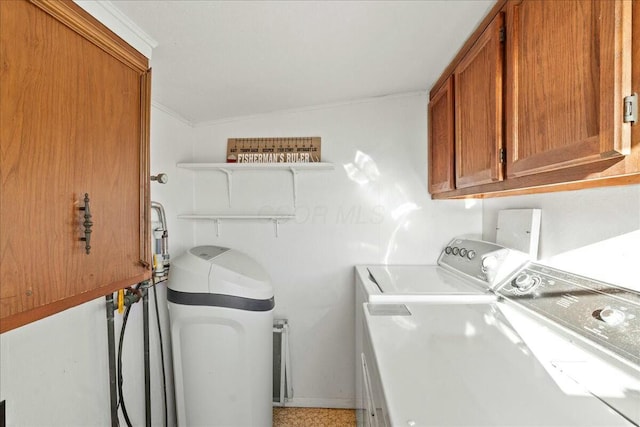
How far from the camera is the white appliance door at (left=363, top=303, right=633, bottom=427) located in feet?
2.14

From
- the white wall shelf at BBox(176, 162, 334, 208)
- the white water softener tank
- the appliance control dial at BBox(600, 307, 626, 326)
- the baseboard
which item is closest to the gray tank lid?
the white water softener tank

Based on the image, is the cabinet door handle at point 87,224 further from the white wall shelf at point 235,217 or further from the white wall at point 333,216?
the white wall at point 333,216

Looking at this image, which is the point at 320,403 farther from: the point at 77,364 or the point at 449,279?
the point at 77,364

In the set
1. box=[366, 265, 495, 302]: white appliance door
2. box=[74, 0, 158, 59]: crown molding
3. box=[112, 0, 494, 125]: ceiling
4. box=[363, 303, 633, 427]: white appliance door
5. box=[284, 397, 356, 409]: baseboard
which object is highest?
Result: box=[112, 0, 494, 125]: ceiling

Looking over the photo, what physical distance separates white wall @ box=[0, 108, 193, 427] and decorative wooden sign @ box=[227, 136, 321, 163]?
454mm

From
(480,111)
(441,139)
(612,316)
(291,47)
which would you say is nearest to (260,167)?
(291,47)

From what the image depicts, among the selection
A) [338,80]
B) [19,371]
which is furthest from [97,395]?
[338,80]

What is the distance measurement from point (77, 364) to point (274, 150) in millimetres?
1585

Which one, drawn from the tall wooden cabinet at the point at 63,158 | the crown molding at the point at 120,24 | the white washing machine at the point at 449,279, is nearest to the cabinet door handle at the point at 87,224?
the tall wooden cabinet at the point at 63,158

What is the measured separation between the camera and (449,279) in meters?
1.70

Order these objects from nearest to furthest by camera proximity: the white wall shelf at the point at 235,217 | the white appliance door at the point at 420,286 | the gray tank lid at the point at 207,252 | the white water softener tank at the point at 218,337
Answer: the white appliance door at the point at 420,286 < the white water softener tank at the point at 218,337 < the gray tank lid at the point at 207,252 < the white wall shelf at the point at 235,217

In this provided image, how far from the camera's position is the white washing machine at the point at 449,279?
4.53 ft

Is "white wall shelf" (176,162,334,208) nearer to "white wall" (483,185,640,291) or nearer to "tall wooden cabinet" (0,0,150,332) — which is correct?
"tall wooden cabinet" (0,0,150,332)

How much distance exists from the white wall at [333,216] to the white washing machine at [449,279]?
221 millimetres
